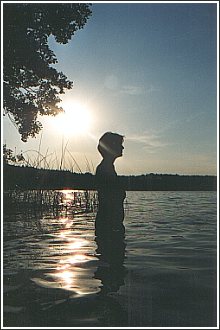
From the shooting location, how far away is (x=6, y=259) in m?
6.10

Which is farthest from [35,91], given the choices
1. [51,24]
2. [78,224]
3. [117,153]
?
[117,153]

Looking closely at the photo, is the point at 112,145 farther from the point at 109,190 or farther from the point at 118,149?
the point at 109,190

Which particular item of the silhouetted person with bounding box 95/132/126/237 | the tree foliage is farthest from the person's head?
the tree foliage

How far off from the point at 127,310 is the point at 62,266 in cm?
203

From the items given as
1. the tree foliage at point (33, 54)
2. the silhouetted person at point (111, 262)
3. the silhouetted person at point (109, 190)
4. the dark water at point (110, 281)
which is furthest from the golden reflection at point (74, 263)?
the tree foliage at point (33, 54)

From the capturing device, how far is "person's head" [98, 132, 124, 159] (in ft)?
25.1

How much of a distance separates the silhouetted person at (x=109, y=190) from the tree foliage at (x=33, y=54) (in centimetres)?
790

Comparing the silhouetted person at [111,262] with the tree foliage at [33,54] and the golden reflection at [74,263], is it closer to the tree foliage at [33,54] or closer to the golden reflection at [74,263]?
the golden reflection at [74,263]

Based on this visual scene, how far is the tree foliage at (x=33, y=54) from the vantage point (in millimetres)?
13602

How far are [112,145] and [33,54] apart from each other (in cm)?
854

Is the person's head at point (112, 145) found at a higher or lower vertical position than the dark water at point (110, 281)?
higher

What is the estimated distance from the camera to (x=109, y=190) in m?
7.62

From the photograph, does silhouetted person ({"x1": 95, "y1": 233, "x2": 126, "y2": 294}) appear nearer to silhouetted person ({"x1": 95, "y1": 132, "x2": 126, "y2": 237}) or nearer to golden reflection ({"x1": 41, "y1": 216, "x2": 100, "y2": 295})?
golden reflection ({"x1": 41, "y1": 216, "x2": 100, "y2": 295})

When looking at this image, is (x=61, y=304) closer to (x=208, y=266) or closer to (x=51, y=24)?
(x=208, y=266)
